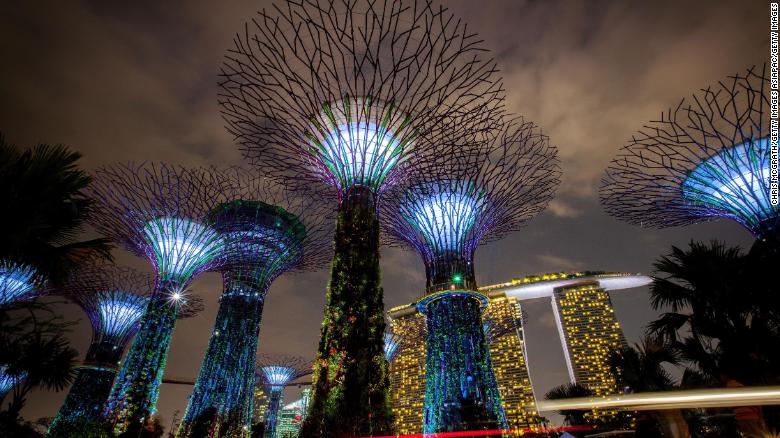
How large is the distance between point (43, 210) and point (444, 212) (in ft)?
47.2

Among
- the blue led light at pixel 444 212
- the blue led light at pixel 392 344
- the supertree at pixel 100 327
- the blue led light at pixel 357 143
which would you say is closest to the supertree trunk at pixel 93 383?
the supertree at pixel 100 327

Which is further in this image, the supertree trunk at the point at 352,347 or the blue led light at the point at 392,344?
the blue led light at the point at 392,344

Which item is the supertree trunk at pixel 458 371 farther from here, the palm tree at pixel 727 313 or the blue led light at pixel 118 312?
the blue led light at pixel 118 312

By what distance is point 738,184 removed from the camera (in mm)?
14531

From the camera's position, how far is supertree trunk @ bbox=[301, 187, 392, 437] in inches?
365

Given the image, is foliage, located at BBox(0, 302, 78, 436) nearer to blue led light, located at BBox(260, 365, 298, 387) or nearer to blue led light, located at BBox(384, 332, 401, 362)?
blue led light, located at BBox(384, 332, 401, 362)

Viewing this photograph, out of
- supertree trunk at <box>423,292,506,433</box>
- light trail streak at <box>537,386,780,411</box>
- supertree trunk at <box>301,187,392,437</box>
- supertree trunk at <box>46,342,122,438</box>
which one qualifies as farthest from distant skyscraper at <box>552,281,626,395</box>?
light trail streak at <box>537,386,780,411</box>

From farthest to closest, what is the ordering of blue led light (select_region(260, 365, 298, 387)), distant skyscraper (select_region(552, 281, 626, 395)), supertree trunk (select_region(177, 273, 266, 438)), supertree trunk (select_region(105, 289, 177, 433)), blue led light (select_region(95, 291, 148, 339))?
distant skyscraper (select_region(552, 281, 626, 395))
blue led light (select_region(260, 365, 298, 387))
blue led light (select_region(95, 291, 148, 339))
supertree trunk (select_region(177, 273, 266, 438))
supertree trunk (select_region(105, 289, 177, 433))

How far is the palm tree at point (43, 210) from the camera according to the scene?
512 cm

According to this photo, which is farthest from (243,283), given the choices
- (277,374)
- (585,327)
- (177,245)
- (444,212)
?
(585,327)

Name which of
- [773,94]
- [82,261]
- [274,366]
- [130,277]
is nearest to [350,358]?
[82,261]

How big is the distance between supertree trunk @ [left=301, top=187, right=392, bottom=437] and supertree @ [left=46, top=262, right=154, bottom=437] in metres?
20.3

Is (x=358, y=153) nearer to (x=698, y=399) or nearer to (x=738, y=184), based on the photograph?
(x=698, y=399)

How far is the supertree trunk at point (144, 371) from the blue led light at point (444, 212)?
12601 mm
